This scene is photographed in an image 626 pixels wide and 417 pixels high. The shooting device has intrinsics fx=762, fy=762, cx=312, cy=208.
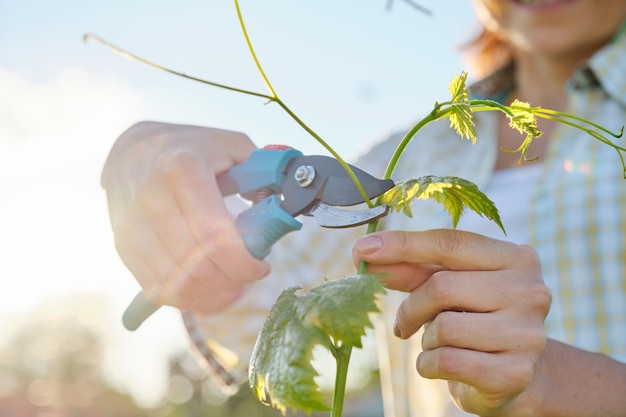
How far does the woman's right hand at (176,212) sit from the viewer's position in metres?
1.14

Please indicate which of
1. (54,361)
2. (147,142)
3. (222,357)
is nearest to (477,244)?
(147,142)

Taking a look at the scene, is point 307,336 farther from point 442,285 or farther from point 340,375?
point 442,285

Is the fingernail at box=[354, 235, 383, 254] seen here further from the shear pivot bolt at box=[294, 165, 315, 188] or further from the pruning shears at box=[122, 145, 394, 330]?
the shear pivot bolt at box=[294, 165, 315, 188]

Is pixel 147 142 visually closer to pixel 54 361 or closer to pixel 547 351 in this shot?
pixel 547 351

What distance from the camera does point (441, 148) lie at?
2.36 meters

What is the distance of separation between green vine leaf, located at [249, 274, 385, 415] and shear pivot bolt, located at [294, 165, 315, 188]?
0.38 metres

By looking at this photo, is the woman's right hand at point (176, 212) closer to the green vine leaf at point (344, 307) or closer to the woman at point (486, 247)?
the woman at point (486, 247)

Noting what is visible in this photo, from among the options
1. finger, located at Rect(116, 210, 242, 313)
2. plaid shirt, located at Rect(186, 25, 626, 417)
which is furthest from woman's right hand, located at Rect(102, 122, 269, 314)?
plaid shirt, located at Rect(186, 25, 626, 417)

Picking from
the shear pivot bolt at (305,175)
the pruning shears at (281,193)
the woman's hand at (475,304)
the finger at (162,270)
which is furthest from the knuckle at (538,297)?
the finger at (162,270)

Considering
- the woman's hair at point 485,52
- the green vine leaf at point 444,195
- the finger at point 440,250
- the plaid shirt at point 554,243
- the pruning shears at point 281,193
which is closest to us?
the green vine leaf at point 444,195

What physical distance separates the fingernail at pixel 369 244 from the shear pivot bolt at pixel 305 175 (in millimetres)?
244

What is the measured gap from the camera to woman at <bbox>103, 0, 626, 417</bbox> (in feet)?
2.98

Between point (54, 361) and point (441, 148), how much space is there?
Answer: 21582 millimetres

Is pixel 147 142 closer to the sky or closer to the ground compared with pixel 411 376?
closer to the sky
